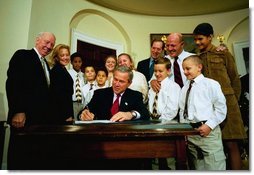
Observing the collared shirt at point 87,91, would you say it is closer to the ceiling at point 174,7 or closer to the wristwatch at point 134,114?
the wristwatch at point 134,114

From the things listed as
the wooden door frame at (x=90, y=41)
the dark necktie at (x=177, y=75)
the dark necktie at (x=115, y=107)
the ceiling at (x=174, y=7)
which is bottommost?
the dark necktie at (x=115, y=107)

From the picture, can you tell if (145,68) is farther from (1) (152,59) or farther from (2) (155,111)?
(2) (155,111)

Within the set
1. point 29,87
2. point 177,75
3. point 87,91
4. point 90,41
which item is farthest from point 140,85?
point 90,41

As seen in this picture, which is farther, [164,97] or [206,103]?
[164,97]

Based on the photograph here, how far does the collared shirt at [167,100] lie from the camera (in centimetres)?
198

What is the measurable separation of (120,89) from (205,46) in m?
0.82

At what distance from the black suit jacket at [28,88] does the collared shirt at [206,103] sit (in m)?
1.11

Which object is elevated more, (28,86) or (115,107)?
(28,86)

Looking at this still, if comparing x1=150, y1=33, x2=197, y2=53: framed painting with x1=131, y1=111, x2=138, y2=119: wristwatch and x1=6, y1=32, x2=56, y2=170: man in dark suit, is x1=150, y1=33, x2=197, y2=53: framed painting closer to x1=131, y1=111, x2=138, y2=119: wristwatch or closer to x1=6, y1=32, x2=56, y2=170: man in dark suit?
x1=131, y1=111, x2=138, y2=119: wristwatch

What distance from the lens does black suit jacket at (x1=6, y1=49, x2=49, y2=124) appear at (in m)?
1.77

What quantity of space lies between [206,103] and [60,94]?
1.20 m

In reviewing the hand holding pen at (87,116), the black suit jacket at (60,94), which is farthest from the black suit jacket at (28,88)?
the hand holding pen at (87,116)

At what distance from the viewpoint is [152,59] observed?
8.79 feet

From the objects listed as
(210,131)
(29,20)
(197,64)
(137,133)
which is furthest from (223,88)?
(29,20)
